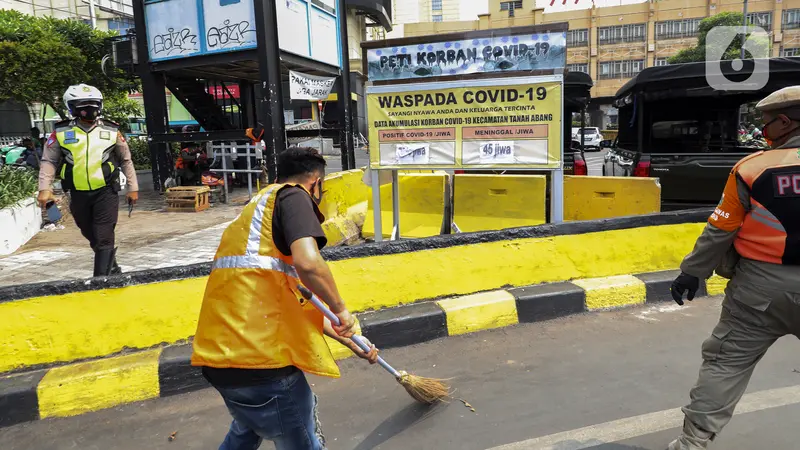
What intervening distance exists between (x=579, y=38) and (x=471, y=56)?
50.9 metres

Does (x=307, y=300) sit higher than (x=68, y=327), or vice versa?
(x=307, y=300)

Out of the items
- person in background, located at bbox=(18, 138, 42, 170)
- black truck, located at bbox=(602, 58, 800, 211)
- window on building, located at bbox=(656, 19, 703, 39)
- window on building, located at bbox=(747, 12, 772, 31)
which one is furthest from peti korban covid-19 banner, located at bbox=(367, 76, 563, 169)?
window on building, located at bbox=(747, 12, 772, 31)

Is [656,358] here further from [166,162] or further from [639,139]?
[166,162]

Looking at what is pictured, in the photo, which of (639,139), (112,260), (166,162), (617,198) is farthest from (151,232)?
(639,139)

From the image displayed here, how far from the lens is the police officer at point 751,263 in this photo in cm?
216

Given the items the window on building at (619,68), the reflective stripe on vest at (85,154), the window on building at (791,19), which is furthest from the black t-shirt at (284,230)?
the window on building at (791,19)

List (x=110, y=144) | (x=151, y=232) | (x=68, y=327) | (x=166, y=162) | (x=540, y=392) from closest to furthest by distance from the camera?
(x=540, y=392) < (x=68, y=327) < (x=110, y=144) < (x=151, y=232) < (x=166, y=162)

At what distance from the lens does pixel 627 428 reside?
2738 millimetres

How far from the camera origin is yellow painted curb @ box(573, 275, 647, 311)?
443 centimetres

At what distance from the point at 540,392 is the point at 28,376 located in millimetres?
3088

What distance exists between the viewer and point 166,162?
39.7 feet

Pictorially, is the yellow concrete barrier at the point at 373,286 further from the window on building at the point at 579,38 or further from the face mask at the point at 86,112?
the window on building at the point at 579,38

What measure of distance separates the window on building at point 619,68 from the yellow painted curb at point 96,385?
53765 mm

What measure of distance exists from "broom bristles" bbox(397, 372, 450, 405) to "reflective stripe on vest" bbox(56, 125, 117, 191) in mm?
3062
